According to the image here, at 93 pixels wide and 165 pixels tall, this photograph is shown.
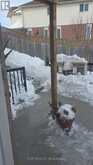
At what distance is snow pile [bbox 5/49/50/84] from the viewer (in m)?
6.43

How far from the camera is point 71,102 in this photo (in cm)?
446

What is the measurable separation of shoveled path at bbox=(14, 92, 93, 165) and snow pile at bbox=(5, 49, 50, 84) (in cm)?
177

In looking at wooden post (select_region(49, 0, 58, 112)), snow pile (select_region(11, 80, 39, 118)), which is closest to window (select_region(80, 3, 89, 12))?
snow pile (select_region(11, 80, 39, 118))

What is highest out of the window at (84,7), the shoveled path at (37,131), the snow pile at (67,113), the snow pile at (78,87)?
the window at (84,7)

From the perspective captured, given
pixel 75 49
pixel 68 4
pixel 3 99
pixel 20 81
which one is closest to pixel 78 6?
pixel 68 4

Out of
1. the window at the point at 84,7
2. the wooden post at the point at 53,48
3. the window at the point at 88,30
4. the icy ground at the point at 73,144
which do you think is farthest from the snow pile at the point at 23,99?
the window at the point at 84,7

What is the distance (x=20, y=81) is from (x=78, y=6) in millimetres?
9832

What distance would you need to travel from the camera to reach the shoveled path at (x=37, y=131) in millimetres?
2481

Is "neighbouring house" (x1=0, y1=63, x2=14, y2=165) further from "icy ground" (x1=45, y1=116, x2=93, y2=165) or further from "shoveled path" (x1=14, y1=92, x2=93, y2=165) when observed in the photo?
"icy ground" (x1=45, y1=116, x2=93, y2=165)

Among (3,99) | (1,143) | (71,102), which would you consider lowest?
(71,102)

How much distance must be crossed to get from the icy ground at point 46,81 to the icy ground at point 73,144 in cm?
129

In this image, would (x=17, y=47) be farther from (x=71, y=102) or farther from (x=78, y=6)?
(x=78, y=6)

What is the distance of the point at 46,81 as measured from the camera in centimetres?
601

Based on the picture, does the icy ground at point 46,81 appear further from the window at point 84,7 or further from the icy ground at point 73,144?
the window at point 84,7
